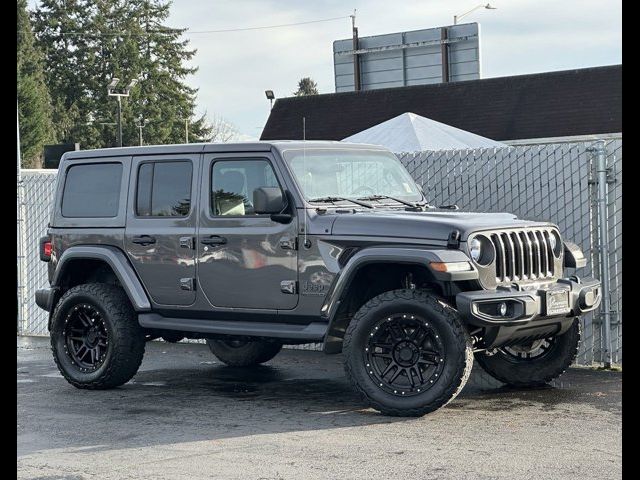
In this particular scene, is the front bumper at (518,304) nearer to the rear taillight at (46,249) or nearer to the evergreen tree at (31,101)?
the rear taillight at (46,249)

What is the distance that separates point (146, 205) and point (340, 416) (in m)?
2.76

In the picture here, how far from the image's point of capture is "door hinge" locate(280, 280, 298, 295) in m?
8.95

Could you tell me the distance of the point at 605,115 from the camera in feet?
120

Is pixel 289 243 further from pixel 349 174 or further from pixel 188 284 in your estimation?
pixel 188 284

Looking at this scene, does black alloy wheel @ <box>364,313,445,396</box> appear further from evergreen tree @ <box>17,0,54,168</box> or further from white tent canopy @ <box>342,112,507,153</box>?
evergreen tree @ <box>17,0,54,168</box>

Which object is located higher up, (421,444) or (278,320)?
(278,320)

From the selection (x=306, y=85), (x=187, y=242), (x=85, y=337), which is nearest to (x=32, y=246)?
(x=85, y=337)

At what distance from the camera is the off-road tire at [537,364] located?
31.2ft

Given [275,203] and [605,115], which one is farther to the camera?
[605,115]

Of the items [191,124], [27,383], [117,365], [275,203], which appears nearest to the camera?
[275,203]

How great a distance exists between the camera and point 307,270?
8.88 m

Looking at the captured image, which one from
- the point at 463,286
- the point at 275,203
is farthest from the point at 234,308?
the point at 463,286

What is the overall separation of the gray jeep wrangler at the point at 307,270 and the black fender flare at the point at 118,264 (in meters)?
Answer: 0.02
